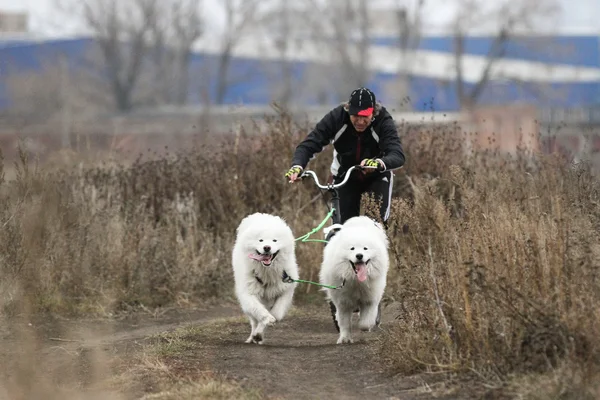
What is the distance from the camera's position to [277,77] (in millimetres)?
56656

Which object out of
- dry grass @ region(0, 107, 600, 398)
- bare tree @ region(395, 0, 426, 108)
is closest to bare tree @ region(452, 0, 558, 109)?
bare tree @ region(395, 0, 426, 108)

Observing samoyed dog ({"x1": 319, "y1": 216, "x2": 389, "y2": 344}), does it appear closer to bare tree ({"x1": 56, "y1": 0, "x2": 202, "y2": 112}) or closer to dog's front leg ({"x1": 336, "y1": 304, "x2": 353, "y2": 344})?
dog's front leg ({"x1": 336, "y1": 304, "x2": 353, "y2": 344})

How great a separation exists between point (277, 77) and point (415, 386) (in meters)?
50.1

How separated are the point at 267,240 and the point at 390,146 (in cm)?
146

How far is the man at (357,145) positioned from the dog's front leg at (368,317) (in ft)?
3.51

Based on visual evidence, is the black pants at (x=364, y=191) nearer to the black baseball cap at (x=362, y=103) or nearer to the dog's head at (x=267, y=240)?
the black baseball cap at (x=362, y=103)

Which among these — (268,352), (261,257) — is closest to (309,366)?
(268,352)

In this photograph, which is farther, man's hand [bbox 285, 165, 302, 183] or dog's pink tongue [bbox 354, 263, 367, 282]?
man's hand [bbox 285, 165, 302, 183]

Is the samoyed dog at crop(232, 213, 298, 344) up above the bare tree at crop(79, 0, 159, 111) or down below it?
below

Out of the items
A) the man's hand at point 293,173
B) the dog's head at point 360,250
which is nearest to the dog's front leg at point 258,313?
the dog's head at point 360,250

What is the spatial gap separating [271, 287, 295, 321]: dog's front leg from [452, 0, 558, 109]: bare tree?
4247 cm

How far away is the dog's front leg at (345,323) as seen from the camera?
9.37 meters

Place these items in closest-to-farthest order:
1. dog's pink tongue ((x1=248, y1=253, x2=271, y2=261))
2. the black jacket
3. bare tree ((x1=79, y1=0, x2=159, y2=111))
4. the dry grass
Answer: the dry grass
dog's pink tongue ((x1=248, y1=253, x2=271, y2=261))
the black jacket
bare tree ((x1=79, y1=0, x2=159, y2=111))

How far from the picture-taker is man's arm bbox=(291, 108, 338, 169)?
989cm
